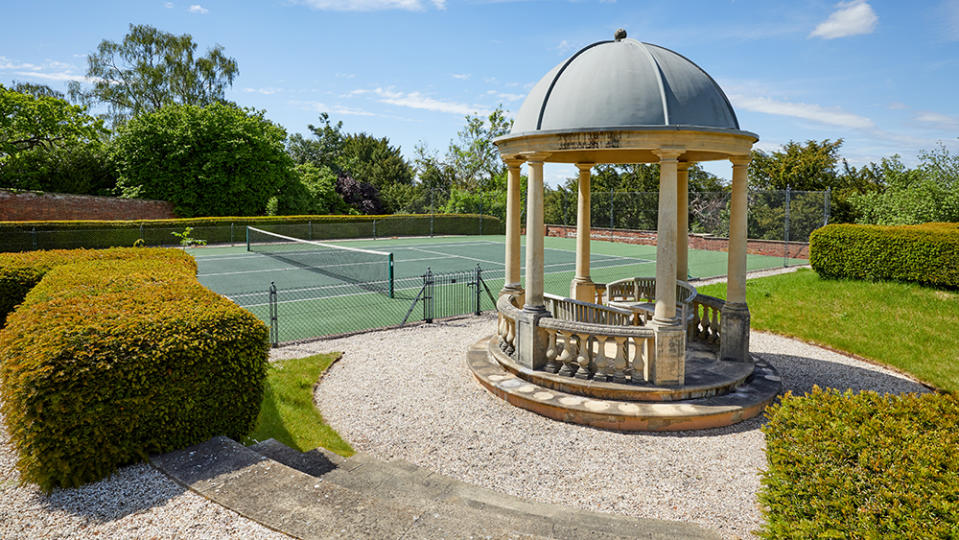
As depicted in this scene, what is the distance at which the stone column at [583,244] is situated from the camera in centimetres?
1285

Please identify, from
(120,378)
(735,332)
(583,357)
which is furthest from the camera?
(735,332)

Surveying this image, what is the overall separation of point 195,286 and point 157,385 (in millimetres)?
2957

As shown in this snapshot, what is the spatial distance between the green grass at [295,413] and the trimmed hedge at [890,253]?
1647 centimetres

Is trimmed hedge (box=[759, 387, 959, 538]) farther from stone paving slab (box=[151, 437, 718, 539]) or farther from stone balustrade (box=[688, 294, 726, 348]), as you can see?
stone balustrade (box=[688, 294, 726, 348])

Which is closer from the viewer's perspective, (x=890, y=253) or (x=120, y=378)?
(x=120, y=378)

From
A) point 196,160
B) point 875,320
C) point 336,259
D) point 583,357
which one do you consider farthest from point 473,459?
point 196,160

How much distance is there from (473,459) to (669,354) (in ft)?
11.7

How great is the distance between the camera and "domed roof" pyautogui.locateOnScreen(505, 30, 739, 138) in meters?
8.73

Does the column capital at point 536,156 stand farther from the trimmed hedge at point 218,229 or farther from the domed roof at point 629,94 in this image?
the trimmed hedge at point 218,229

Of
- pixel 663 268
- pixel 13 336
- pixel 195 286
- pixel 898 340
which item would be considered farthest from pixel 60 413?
pixel 898 340

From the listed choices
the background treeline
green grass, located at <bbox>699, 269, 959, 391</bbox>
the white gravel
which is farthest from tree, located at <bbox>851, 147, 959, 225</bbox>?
the white gravel

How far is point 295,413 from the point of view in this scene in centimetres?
877

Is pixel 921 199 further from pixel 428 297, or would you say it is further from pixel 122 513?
pixel 122 513

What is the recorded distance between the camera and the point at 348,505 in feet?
14.9
